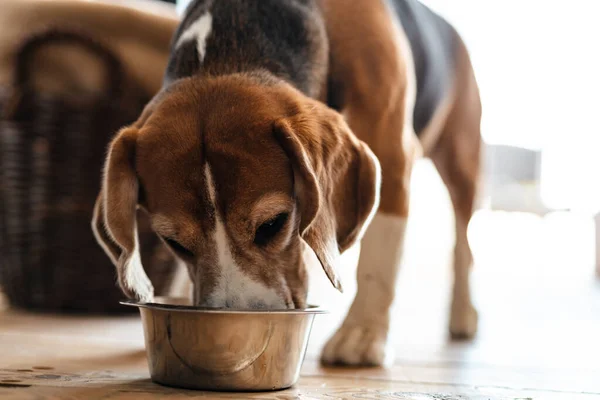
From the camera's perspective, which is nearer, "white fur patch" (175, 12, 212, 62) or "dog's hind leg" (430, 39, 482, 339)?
"white fur patch" (175, 12, 212, 62)

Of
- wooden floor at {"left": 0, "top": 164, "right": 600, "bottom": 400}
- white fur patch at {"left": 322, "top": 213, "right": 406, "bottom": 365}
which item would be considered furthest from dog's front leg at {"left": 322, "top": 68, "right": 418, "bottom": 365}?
wooden floor at {"left": 0, "top": 164, "right": 600, "bottom": 400}

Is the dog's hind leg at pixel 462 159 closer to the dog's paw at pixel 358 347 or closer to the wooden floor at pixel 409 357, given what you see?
the wooden floor at pixel 409 357

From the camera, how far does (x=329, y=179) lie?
1.77 m

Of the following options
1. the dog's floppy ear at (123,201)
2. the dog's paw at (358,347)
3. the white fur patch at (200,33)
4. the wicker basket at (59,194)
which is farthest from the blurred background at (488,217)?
the white fur patch at (200,33)

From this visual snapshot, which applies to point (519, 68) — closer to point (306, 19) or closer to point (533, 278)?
point (533, 278)

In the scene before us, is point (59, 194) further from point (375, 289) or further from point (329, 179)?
point (329, 179)

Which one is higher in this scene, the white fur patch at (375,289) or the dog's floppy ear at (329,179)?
the dog's floppy ear at (329,179)

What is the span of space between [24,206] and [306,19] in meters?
1.52

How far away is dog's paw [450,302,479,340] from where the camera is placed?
2986 mm

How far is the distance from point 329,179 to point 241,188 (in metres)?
0.22

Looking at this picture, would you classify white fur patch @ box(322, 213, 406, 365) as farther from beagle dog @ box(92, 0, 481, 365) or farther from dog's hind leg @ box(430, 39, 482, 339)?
dog's hind leg @ box(430, 39, 482, 339)

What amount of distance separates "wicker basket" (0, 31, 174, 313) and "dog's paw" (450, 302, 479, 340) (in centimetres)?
113

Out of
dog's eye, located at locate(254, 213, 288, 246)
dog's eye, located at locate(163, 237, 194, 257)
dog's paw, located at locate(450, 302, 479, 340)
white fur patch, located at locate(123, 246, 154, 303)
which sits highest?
dog's eye, located at locate(254, 213, 288, 246)

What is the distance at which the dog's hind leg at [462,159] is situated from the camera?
10.3 feet
